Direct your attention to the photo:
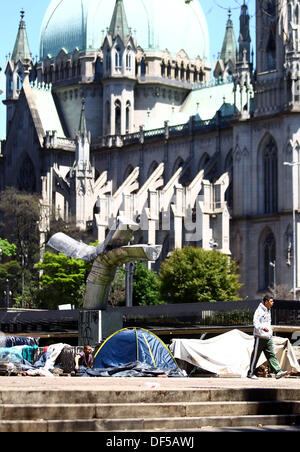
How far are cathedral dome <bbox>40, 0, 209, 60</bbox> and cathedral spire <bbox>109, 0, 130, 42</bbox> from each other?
3425mm

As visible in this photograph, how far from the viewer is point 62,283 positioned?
102 meters

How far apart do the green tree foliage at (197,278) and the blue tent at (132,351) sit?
176 ft

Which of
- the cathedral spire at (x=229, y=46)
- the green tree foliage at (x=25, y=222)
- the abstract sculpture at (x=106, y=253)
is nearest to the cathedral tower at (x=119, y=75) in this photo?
the green tree foliage at (x=25, y=222)

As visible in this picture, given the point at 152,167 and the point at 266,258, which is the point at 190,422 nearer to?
the point at 266,258

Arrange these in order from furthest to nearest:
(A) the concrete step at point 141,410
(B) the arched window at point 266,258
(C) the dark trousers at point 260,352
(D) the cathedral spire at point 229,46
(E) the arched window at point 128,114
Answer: (D) the cathedral spire at point 229,46, (E) the arched window at point 128,114, (B) the arched window at point 266,258, (C) the dark trousers at point 260,352, (A) the concrete step at point 141,410

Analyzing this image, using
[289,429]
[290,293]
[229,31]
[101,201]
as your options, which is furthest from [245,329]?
[229,31]

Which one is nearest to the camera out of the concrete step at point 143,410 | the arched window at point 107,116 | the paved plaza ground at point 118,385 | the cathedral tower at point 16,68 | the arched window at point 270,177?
the concrete step at point 143,410

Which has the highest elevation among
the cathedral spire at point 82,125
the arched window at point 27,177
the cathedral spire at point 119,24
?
the cathedral spire at point 119,24

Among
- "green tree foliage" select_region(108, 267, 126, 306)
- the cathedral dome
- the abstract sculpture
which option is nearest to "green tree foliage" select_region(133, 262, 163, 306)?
"green tree foliage" select_region(108, 267, 126, 306)

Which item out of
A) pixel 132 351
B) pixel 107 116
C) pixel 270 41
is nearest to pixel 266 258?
pixel 270 41

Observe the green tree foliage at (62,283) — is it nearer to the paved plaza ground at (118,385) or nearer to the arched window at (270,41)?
the arched window at (270,41)

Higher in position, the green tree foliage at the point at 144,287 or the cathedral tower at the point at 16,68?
the cathedral tower at the point at 16,68

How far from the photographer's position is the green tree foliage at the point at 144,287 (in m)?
97.9
